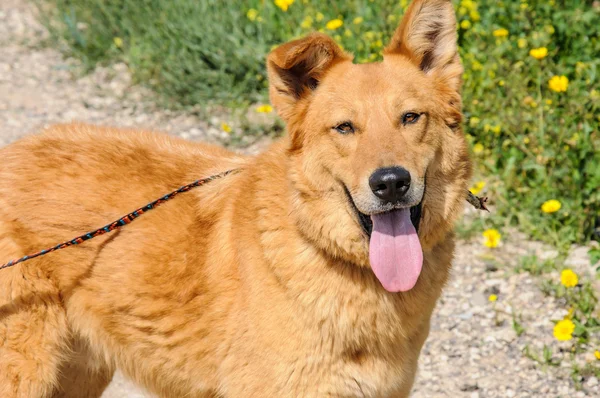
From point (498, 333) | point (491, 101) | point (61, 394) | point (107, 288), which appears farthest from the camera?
point (491, 101)

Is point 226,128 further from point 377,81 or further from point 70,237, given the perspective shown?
point 377,81

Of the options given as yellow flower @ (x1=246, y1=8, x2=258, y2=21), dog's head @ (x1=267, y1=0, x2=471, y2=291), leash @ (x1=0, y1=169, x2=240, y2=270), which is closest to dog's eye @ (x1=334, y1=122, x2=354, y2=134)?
dog's head @ (x1=267, y1=0, x2=471, y2=291)

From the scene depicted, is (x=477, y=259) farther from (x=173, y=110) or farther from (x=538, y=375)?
(x=173, y=110)

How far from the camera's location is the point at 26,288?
12.7 ft

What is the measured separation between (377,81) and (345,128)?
268 mm

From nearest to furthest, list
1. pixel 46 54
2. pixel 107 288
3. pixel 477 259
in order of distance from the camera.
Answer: pixel 107 288
pixel 477 259
pixel 46 54

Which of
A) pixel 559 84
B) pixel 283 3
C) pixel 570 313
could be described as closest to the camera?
pixel 570 313

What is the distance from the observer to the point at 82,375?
455cm

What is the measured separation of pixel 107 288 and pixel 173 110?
4.24 m

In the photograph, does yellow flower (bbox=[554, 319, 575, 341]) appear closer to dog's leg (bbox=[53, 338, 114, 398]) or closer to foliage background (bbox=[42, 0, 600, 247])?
foliage background (bbox=[42, 0, 600, 247])

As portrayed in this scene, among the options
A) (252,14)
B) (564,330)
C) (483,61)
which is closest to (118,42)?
(252,14)

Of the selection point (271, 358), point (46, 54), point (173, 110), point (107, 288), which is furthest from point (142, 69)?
point (271, 358)

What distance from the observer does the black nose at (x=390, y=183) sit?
3.49 metres

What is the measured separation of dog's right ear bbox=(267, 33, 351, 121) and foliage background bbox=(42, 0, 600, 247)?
254 centimetres
